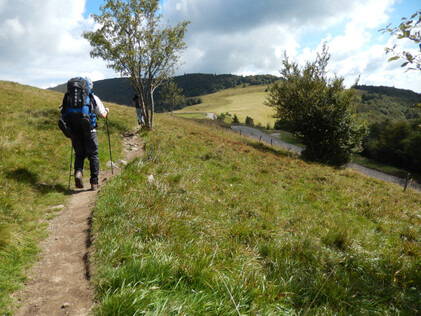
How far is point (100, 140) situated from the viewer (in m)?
12.8

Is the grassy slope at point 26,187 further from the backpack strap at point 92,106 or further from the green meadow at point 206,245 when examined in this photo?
the backpack strap at point 92,106

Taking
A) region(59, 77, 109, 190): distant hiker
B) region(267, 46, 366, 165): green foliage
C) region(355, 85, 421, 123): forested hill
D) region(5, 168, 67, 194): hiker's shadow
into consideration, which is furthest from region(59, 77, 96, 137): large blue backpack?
region(355, 85, 421, 123): forested hill

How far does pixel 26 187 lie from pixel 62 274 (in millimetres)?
3824

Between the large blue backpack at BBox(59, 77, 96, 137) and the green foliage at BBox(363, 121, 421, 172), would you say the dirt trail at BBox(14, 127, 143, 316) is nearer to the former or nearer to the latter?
the large blue backpack at BBox(59, 77, 96, 137)

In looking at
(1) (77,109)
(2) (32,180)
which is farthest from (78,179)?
(1) (77,109)

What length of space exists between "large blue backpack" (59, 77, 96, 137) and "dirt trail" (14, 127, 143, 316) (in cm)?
244

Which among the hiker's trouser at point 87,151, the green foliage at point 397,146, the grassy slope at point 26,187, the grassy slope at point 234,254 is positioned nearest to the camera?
the grassy slope at point 234,254

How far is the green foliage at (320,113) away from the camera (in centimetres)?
2516

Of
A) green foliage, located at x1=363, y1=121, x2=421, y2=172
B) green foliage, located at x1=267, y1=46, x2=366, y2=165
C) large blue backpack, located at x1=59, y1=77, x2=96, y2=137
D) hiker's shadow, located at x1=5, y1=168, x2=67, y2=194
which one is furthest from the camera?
green foliage, located at x1=363, y1=121, x2=421, y2=172

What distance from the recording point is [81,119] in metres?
6.56

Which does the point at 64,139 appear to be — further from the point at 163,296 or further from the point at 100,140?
the point at 163,296

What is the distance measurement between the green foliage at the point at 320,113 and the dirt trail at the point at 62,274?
25942mm

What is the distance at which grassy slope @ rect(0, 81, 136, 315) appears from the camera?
3537 millimetres

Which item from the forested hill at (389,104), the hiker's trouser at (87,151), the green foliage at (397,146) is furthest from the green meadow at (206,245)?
the forested hill at (389,104)
